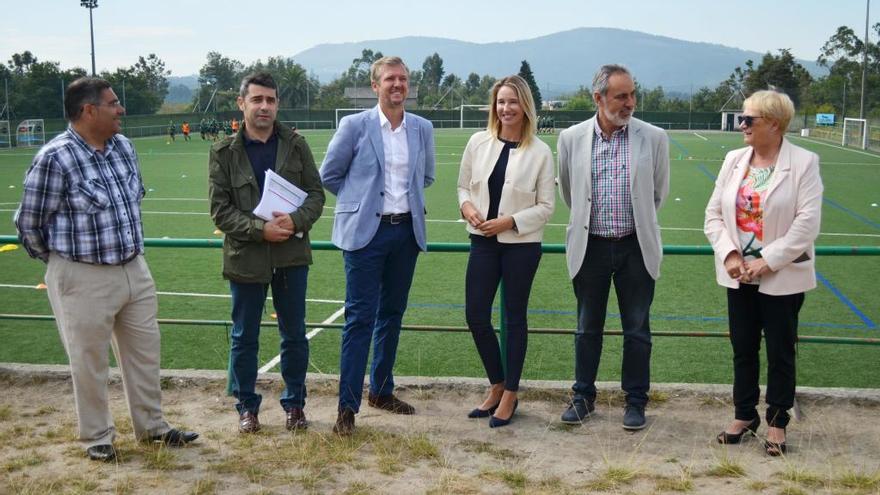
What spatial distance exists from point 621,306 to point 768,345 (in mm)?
798

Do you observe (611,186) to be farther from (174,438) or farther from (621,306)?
(174,438)

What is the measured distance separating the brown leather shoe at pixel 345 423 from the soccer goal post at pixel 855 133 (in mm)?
40393

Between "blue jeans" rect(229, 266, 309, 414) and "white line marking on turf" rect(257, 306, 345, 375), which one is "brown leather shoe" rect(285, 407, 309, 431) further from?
"white line marking on turf" rect(257, 306, 345, 375)

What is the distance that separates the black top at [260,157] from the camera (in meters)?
5.02

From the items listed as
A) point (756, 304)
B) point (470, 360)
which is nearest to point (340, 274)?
point (470, 360)

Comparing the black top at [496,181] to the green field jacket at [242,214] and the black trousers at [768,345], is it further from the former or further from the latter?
the black trousers at [768,345]

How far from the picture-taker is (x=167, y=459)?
4.62 metres

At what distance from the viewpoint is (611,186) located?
198 inches

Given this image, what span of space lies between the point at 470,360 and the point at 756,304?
10.7 ft

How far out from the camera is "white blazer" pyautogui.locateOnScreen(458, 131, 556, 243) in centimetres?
505

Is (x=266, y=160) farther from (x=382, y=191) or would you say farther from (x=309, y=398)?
(x=309, y=398)

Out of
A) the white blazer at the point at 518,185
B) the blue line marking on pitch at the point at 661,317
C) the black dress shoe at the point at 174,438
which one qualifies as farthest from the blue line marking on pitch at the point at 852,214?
the black dress shoe at the point at 174,438

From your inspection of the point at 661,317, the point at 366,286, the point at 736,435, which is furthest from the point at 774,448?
the point at 661,317

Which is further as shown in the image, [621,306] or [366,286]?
[621,306]
